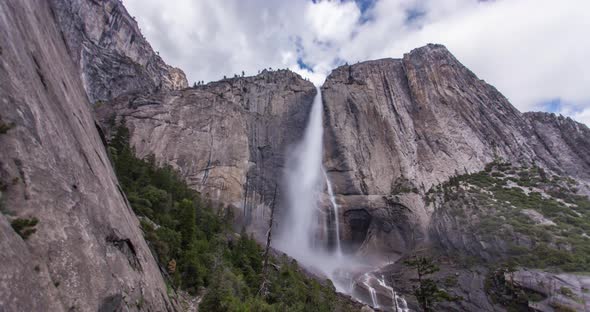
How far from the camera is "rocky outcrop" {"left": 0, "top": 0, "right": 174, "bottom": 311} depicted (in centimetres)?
616

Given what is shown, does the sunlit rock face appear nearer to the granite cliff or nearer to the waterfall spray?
the granite cliff

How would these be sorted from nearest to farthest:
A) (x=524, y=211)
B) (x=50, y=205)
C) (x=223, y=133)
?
(x=50, y=205)
(x=524, y=211)
(x=223, y=133)

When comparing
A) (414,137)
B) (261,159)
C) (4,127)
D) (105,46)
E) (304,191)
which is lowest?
(4,127)

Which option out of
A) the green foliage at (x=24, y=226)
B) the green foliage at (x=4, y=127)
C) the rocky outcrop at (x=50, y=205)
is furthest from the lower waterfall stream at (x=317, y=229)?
the green foliage at (x=4, y=127)

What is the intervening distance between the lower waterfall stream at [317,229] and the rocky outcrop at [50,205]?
2858 centimetres

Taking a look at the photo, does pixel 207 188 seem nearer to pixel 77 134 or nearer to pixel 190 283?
pixel 190 283

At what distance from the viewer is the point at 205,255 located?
23766 millimetres

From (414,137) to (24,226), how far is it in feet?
188

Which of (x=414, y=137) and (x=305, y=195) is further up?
(x=414, y=137)

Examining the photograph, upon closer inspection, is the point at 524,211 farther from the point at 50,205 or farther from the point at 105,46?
the point at 105,46

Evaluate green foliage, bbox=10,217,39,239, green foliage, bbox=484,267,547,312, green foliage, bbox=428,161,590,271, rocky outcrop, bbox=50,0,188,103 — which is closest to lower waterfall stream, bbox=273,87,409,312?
green foliage, bbox=484,267,547,312

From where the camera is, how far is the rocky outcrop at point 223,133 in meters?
46.9

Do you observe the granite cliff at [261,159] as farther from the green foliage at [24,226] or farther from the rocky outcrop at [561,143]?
the rocky outcrop at [561,143]

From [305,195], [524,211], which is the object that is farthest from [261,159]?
[524,211]
